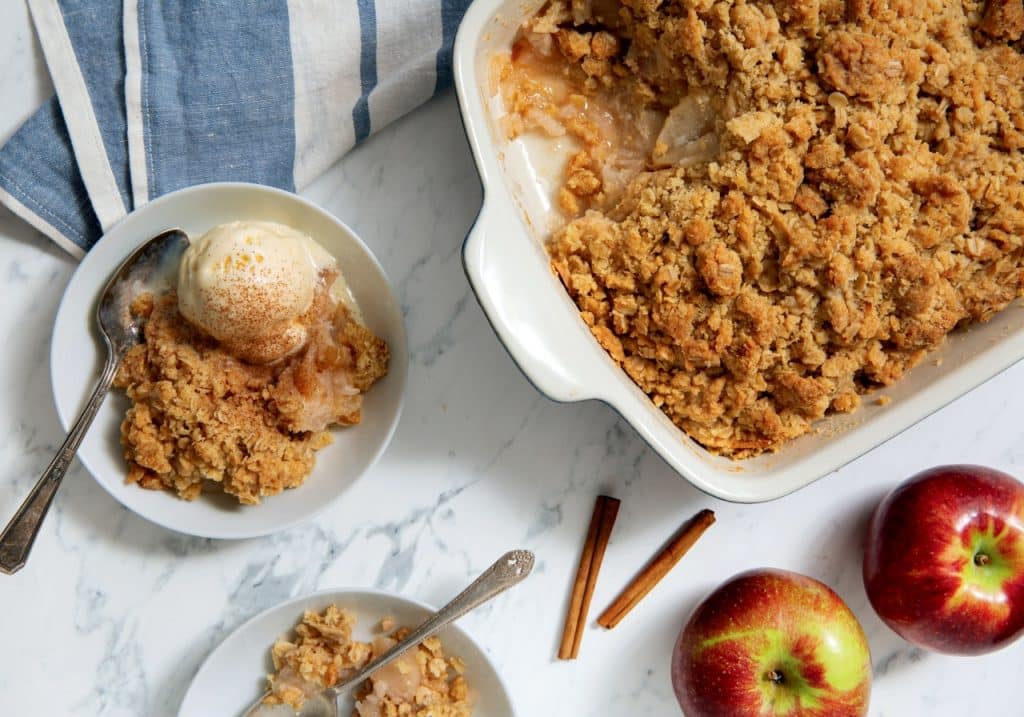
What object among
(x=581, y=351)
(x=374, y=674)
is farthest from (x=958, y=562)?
(x=374, y=674)

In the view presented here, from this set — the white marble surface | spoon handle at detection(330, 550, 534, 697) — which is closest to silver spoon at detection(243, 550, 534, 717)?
spoon handle at detection(330, 550, 534, 697)

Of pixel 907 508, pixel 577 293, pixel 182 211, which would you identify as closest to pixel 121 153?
pixel 182 211

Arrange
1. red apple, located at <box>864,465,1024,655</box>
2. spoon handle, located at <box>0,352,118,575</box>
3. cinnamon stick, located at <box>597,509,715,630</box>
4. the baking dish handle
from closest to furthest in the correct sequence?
the baking dish handle, spoon handle, located at <box>0,352,118,575</box>, red apple, located at <box>864,465,1024,655</box>, cinnamon stick, located at <box>597,509,715,630</box>

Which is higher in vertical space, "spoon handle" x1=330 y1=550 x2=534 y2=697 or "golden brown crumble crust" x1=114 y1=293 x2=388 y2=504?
"golden brown crumble crust" x1=114 y1=293 x2=388 y2=504

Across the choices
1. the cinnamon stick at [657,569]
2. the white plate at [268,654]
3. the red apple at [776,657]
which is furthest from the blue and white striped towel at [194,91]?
the red apple at [776,657]

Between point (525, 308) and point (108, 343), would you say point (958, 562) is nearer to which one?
point (525, 308)

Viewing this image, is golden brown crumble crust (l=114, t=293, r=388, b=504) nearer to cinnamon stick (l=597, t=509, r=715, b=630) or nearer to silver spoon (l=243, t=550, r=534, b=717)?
silver spoon (l=243, t=550, r=534, b=717)

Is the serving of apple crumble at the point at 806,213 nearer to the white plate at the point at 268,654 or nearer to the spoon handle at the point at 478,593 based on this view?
the spoon handle at the point at 478,593
